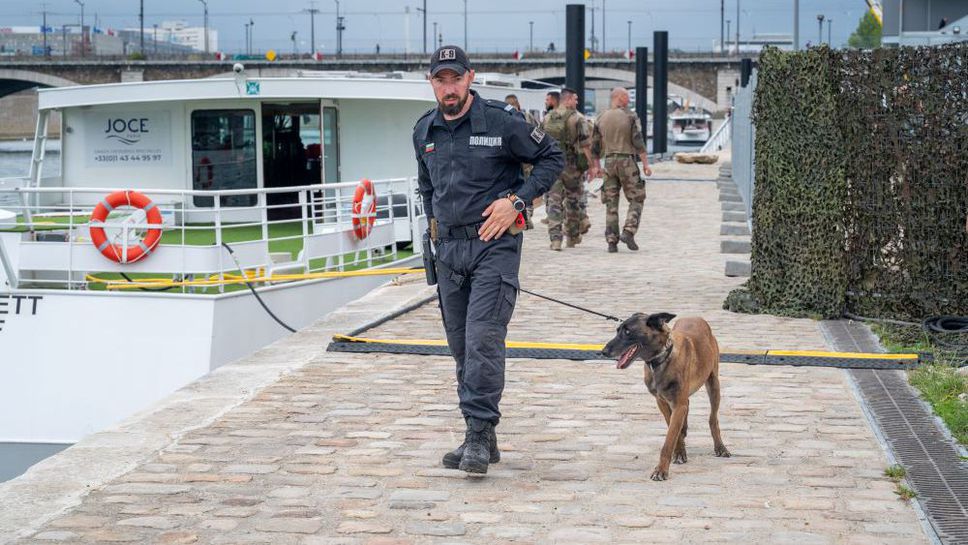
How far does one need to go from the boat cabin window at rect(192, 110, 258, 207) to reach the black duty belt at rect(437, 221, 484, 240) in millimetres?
12124

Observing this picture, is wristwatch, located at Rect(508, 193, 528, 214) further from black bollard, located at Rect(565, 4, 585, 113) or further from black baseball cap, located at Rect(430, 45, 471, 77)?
black bollard, located at Rect(565, 4, 585, 113)

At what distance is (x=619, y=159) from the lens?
1561 centimetres

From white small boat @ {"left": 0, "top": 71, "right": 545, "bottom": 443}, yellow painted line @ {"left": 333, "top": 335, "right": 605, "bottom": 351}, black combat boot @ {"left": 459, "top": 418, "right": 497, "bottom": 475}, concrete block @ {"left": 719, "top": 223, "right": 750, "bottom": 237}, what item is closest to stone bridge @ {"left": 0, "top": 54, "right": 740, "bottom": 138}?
white small boat @ {"left": 0, "top": 71, "right": 545, "bottom": 443}

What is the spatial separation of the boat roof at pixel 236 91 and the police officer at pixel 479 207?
11.4 m

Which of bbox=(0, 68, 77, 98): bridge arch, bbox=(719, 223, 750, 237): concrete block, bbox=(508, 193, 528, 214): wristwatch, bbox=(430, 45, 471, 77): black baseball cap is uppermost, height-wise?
bbox=(0, 68, 77, 98): bridge arch

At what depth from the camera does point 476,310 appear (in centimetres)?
579

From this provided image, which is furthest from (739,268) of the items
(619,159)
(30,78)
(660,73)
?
(30,78)

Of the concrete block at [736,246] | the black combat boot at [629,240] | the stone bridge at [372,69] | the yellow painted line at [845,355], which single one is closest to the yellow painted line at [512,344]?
the yellow painted line at [845,355]

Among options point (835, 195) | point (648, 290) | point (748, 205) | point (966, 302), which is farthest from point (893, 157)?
point (748, 205)

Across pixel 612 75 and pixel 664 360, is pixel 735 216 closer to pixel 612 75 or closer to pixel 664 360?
pixel 664 360

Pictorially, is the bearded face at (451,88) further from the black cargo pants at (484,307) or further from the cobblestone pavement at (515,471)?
the cobblestone pavement at (515,471)

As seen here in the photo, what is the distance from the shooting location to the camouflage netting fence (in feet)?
30.8

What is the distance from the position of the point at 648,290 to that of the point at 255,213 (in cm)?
697

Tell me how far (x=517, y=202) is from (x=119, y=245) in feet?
24.9
